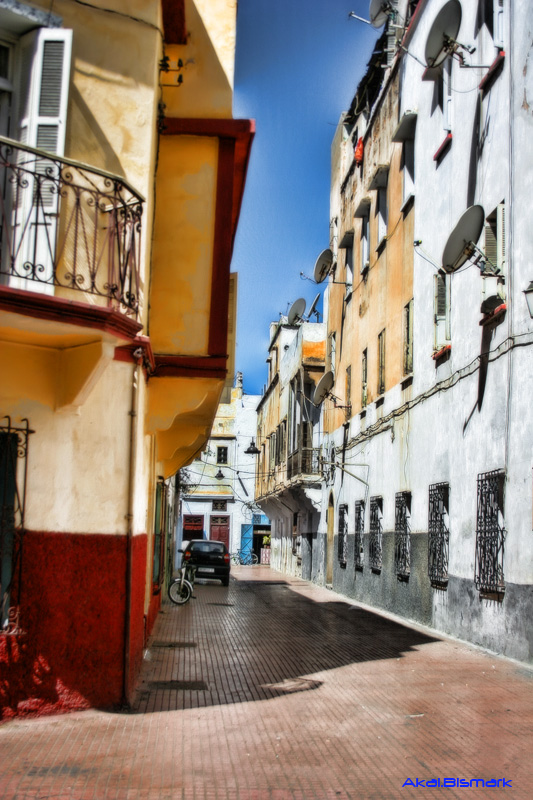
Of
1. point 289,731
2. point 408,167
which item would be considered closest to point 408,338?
point 408,167

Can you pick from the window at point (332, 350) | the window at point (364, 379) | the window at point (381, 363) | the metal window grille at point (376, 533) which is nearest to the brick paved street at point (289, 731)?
the metal window grille at point (376, 533)

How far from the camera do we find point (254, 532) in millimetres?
59781

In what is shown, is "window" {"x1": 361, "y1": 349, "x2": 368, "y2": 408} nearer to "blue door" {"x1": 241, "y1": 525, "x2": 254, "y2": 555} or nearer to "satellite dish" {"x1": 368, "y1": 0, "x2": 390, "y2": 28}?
"satellite dish" {"x1": 368, "y1": 0, "x2": 390, "y2": 28}

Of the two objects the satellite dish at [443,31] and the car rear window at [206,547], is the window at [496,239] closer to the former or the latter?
the satellite dish at [443,31]

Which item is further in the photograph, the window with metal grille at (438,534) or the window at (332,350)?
the window at (332,350)

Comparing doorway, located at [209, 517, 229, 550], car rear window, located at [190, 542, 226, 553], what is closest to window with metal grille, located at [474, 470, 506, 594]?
car rear window, located at [190, 542, 226, 553]

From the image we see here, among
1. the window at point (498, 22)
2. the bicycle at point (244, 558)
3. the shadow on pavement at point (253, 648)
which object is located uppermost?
the window at point (498, 22)

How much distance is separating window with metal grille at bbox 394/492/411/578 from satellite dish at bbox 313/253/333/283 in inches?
385

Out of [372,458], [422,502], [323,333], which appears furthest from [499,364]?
[323,333]

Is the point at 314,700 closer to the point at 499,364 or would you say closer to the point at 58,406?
the point at 58,406

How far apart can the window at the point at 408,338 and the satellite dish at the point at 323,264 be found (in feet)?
25.2

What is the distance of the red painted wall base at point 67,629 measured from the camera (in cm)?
762

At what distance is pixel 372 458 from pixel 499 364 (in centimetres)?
957

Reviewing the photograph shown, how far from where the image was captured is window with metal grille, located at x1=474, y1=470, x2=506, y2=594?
12516mm
